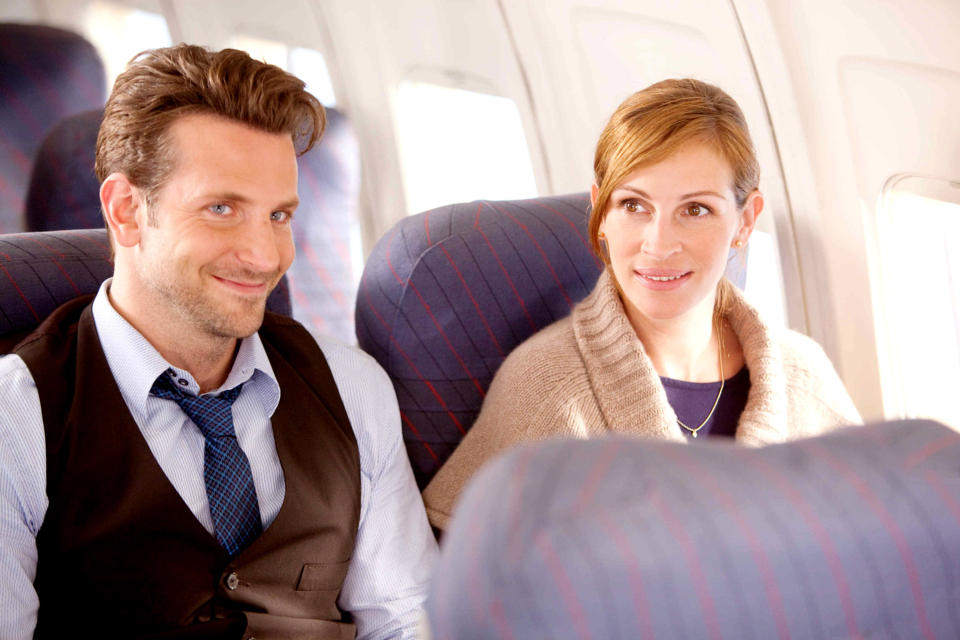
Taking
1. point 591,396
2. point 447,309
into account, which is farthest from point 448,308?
point 591,396

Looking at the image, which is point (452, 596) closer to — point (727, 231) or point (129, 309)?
point (129, 309)

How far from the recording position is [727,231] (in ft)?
5.83

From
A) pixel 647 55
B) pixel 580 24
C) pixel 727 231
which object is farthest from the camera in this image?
pixel 580 24

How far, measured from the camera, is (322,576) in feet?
5.09

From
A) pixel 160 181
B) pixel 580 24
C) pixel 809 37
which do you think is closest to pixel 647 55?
pixel 580 24

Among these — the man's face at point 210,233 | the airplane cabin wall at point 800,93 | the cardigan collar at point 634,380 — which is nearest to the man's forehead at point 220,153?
the man's face at point 210,233

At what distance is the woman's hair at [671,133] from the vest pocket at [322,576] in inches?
33.3

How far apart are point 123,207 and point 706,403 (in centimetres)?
119

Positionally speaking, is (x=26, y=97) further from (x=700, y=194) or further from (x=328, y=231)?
(x=700, y=194)

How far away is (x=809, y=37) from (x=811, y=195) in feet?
1.31

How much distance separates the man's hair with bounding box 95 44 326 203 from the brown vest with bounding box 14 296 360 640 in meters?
0.28

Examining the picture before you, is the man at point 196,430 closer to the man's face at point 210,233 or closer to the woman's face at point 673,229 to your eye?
the man's face at point 210,233

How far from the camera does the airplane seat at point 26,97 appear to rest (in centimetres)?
293

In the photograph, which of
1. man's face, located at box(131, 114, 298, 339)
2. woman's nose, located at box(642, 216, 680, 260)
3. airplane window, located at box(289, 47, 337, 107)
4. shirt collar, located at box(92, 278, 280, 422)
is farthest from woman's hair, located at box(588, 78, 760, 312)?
airplane window, located at box(289, 47, 337, 107)
